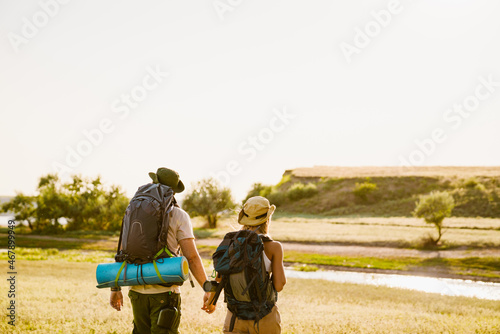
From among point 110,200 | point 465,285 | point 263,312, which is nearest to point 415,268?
point 465,285

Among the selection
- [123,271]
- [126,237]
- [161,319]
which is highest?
[126,237]

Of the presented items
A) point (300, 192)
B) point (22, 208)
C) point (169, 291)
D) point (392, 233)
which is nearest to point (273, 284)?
point (169, 291)

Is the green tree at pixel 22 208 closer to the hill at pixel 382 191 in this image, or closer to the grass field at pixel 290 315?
the hill at pixel 382 191

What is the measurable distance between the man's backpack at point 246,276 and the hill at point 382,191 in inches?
2798

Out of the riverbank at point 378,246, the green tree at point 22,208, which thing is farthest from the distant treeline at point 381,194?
the green tree at point 22,208

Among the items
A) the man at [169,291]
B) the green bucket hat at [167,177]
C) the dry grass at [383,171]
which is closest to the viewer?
the man at [169,291]

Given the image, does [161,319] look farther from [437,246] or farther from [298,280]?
[437,246]

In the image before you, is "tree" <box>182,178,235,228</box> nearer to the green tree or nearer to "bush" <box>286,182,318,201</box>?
the green tree

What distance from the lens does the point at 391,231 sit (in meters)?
51.6

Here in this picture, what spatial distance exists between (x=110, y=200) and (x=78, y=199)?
15.7ft

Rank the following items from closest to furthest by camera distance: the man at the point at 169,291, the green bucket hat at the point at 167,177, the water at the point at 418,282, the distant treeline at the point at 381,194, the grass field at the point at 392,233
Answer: the man at the point at 169,291 → the green bucket hat at the point at 167,177 → the water at the point at 418,282 → the grass field at the point at 392,233 → the distant treeline at the point at 381,194

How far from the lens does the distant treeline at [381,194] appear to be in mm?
74663

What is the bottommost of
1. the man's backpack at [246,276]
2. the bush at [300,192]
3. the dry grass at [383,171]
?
the man's backpack at [246,276]

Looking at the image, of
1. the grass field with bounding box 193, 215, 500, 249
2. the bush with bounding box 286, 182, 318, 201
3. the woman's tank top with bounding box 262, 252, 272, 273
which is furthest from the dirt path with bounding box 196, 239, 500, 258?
the bush with bounding box 286, 182, 318, 201
